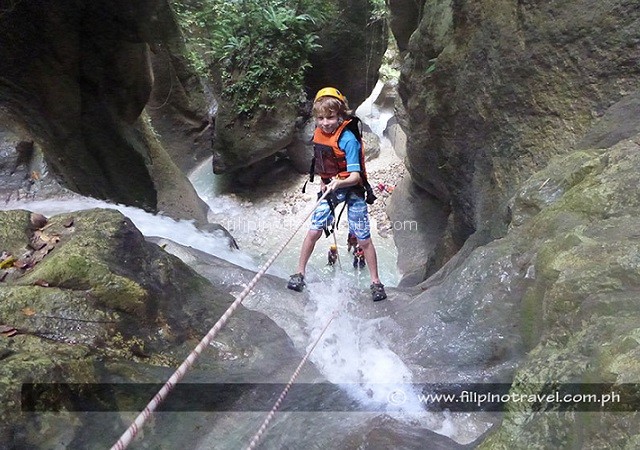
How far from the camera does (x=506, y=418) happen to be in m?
1.95

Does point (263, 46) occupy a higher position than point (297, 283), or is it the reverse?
point (263, 46)

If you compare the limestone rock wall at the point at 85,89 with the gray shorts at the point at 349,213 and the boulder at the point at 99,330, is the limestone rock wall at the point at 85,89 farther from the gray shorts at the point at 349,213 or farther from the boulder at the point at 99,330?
the gray shorts at the point at 349,213

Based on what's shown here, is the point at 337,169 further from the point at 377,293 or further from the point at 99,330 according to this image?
the point at 99,330

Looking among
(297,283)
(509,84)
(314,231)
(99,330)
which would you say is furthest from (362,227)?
(99,330)

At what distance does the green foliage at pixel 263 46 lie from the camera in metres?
11.9

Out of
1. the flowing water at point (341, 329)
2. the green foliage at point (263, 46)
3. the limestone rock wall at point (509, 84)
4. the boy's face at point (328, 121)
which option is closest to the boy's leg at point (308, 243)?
the flowing water at point (341, 329)

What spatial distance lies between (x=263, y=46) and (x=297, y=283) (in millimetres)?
9142

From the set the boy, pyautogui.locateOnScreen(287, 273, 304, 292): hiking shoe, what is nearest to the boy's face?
the boy

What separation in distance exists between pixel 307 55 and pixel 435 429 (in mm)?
11252

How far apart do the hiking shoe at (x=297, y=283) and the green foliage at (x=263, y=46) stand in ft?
26.6

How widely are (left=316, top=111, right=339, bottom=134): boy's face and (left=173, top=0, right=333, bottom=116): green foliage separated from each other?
809 centimetres

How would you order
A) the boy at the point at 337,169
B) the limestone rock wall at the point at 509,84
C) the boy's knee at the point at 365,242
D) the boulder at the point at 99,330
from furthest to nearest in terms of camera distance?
1. the boy's knee at the point at 365,242
2. the boy at the point at 337,169
3. the limestone rock wall at the point at 509,84
4. the boulder at the point at 99,330

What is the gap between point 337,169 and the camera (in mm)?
4359

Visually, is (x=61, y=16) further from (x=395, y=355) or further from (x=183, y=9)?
(x=183, y=9)
